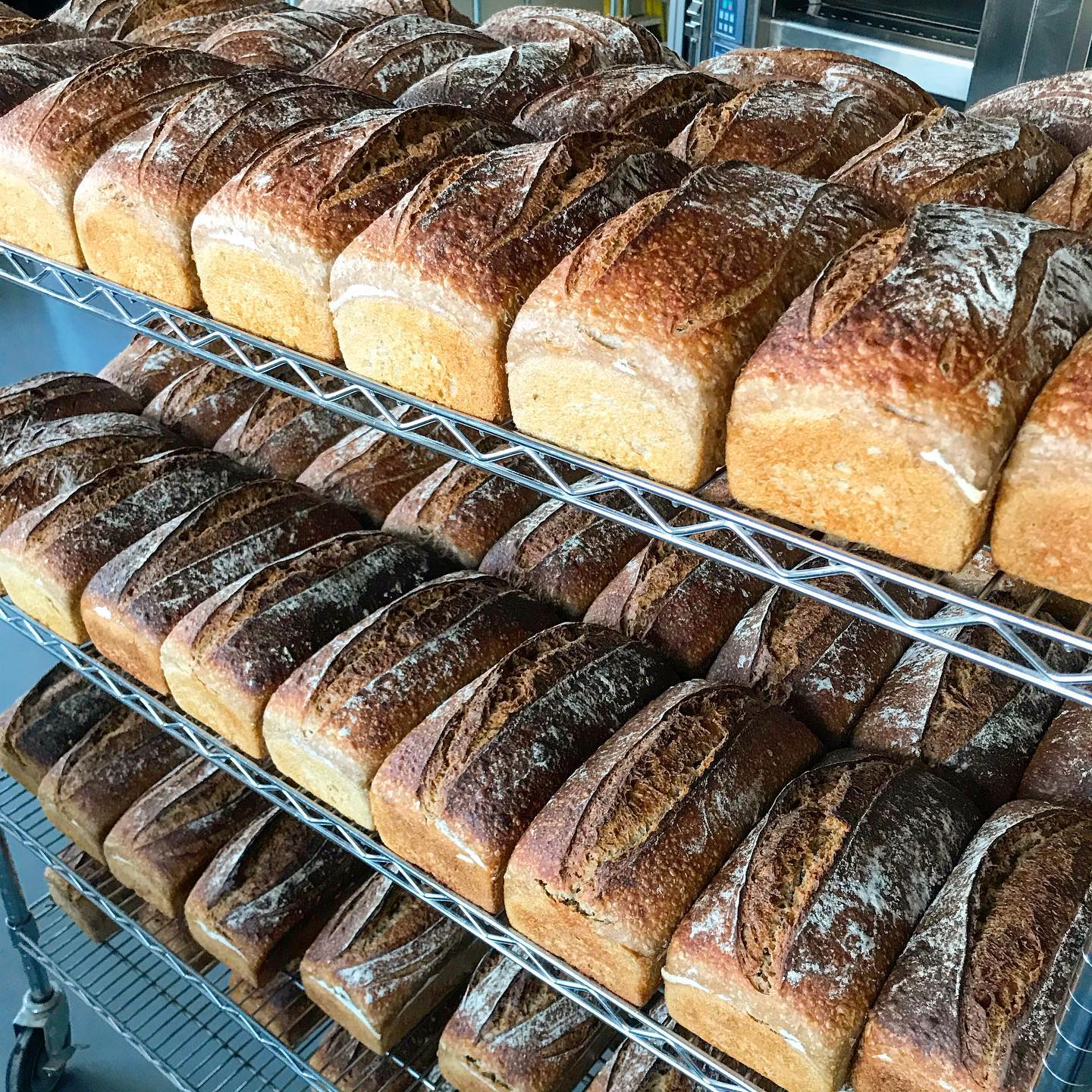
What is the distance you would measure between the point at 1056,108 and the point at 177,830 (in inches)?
79.8

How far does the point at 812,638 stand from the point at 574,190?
742 millimetres

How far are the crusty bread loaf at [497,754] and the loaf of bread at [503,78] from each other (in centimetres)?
97

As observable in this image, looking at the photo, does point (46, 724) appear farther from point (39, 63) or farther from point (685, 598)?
point (685, 598)

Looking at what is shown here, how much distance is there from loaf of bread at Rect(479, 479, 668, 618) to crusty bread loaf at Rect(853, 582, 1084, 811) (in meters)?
0.50

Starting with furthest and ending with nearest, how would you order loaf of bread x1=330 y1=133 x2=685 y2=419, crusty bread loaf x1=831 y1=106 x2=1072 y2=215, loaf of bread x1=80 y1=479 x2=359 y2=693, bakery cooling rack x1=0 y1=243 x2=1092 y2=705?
loaf of bread x1=80 y1=479 x2=359 y2=693 < crusty bread loaf x1=831 y1=106 x2=1072 y2=215 < loaf of bread x1=330 y1=133 x2=685 y2=419 < bakery cooling rack x1=0 y1=243 x2=1092 y2=705

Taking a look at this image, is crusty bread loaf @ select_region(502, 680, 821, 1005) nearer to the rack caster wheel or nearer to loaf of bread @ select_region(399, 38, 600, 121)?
loaf of bread @ select_region(399, 38, 600, 121)

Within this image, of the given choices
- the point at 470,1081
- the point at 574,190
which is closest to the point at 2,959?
the point at 470,1081

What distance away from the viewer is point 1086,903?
3.48 feet

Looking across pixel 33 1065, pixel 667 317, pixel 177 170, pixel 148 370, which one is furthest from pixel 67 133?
pixel 33 1065

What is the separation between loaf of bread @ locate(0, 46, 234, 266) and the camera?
1.56 metres

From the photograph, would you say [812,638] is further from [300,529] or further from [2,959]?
[2,959]

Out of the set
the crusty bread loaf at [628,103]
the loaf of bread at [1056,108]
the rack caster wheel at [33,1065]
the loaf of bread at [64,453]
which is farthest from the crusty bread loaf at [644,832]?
the rack caster wheel at [33,1065]

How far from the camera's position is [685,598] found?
1.59 metres

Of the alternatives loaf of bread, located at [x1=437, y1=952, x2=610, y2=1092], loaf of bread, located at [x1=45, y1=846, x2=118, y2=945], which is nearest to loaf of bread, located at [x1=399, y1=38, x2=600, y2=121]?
loaf of bread, located at [x1=437, y1=952, x2=610, y2=1092]
